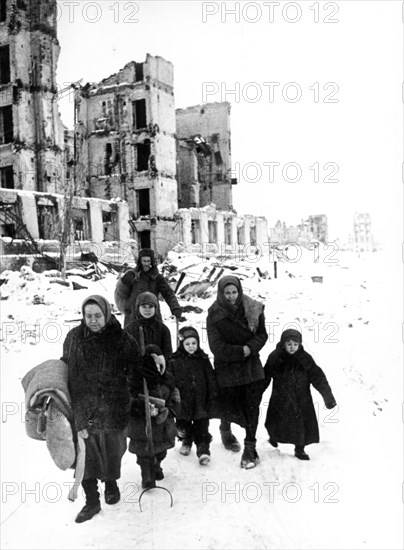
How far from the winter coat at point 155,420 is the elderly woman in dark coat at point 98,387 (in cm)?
26

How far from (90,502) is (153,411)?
2.78 feet

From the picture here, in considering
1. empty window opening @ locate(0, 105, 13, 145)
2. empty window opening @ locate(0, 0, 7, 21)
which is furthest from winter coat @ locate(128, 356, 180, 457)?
empty window opening @ locate(0, 0, 7, 21)

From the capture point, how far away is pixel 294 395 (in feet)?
15.2

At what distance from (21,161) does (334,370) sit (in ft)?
69.1

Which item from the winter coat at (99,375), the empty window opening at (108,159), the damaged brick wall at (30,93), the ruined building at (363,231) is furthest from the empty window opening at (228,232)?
the winter coat at (99,375)

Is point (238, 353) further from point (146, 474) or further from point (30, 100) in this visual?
point (30, 100)

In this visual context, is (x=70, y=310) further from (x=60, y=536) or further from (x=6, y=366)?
(x=60, y=536)

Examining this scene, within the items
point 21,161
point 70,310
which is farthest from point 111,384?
point 21,161

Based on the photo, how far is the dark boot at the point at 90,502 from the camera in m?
3.65

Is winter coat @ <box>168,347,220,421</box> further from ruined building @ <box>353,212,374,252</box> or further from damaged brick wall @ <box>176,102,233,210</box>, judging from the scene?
ruined building @ <box>353,212,374,252</box>

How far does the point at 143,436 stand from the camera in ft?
13.3

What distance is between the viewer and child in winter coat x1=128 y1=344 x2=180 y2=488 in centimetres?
399

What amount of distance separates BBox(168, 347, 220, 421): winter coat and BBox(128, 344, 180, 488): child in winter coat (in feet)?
1.40

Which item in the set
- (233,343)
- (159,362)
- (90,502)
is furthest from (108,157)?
(90,502)
